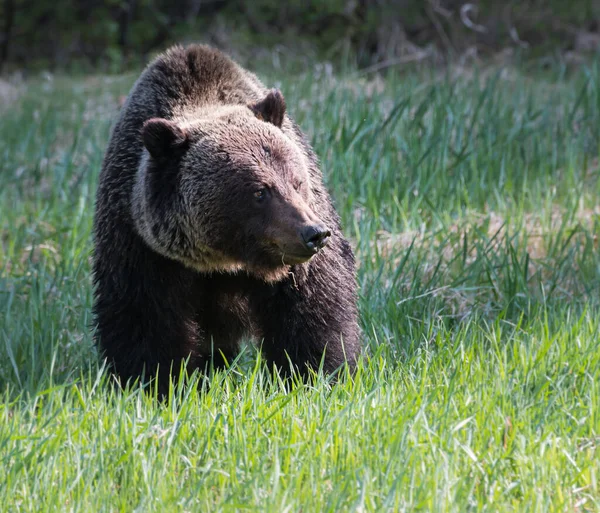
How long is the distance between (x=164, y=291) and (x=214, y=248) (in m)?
0.37

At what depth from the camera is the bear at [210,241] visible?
4.07 m

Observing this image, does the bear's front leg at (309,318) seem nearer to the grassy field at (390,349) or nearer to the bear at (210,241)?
the bear at (210,241)

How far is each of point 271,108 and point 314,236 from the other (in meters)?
0.92

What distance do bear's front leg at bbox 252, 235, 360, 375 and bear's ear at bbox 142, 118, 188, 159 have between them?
757mm

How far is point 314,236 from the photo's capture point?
12.1 feet

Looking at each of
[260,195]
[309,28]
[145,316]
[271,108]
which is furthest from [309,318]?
[309,28]

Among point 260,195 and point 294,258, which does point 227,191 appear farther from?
point 294,258

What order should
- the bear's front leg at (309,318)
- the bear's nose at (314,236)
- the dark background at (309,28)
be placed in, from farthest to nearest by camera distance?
the dark background at (309,28), the bear's front leg at (309,318), the bear's nose at (314,236)

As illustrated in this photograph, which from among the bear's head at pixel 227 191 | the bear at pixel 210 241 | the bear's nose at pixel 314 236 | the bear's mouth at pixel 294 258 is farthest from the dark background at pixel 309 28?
the bear's nose at pixel 314 236

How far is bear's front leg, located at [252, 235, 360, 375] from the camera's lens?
168 inches

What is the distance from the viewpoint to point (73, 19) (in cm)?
1442

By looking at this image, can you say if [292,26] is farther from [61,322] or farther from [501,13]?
[61,322]

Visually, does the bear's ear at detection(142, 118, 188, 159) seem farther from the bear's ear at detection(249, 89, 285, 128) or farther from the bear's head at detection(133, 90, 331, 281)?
the bear's ear at detection(249, 89, 285, 128)

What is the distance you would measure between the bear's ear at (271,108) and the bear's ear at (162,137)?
14.5 inches
